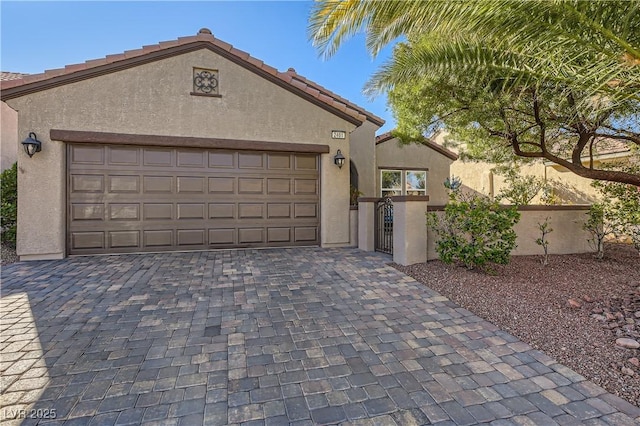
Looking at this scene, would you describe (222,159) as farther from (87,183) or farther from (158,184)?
(87,183)

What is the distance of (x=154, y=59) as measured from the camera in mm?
7301

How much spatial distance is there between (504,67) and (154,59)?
24.7ft

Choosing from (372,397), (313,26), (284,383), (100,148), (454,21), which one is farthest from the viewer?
(100,148)

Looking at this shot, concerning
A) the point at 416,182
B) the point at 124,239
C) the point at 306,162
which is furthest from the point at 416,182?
the point at 124,239

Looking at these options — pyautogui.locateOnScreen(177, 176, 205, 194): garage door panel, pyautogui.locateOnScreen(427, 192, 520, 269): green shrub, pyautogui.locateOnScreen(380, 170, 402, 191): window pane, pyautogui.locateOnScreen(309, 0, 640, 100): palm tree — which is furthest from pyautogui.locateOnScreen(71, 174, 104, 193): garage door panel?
pyautogui.locateOnScreen(380, 170, 402, 191): window pane

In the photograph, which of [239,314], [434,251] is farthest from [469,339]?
[434,251]

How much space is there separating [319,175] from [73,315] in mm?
6218

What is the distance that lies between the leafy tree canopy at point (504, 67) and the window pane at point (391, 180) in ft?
14.7

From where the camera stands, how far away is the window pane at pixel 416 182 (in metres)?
13.8

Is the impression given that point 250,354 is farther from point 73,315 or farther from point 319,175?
point 319,175

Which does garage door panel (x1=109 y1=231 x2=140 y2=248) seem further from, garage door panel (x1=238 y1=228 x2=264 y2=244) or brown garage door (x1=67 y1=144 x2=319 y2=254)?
garage door panel (x1=238 y1=228 x2=264 y2=244)

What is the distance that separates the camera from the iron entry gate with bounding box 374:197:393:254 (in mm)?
7591

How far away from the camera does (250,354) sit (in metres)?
2.89

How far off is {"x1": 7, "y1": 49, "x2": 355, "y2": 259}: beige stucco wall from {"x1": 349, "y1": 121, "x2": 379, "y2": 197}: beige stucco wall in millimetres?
3567
